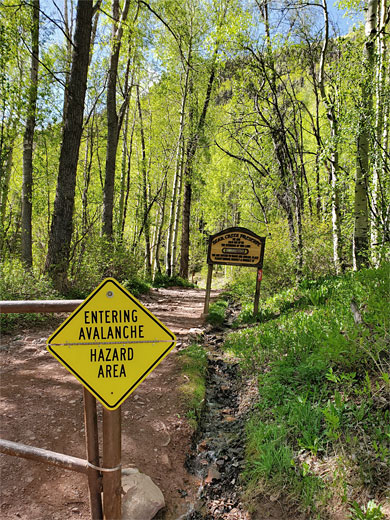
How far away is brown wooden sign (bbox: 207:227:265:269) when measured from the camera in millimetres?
8070

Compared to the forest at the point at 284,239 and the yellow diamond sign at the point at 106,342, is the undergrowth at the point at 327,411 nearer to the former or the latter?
the forest at the point at 284,239

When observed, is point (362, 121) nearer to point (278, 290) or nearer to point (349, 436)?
point (278, 290)

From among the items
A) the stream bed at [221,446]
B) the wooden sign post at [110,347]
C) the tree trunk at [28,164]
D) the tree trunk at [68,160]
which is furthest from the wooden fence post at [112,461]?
the tree trunk at [28,164]

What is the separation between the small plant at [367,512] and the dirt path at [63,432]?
134 centimetres

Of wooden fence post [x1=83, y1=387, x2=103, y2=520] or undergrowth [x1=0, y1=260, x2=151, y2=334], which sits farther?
undergrowth [x1=0, y1=260, x2=151, y2=334]

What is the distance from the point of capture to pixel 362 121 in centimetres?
612

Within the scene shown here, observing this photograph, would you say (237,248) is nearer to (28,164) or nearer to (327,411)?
(327,411)

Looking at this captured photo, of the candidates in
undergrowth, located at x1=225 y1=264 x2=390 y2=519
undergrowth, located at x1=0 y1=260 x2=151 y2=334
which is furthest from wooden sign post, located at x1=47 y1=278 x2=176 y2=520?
undergrowth, located at x1=0 y1=260 x2=151 y2=334

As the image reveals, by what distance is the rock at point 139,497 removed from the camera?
2395mm

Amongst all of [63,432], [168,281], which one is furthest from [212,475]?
[168,281]

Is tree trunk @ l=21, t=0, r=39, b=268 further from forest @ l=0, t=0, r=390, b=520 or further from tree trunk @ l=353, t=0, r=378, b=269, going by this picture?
tree trunk @ l=353, t=0, r=378, b=269

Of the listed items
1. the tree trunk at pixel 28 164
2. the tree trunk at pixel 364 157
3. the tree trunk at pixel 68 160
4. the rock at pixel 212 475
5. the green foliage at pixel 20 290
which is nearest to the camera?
the rock at pixel 212 475

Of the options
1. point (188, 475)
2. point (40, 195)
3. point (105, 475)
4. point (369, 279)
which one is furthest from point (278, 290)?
point (40, 195)

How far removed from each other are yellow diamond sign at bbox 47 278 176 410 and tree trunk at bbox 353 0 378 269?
597 cm
